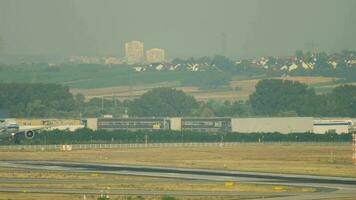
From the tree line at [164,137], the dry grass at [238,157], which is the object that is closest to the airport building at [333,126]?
the tree line at [164,137]

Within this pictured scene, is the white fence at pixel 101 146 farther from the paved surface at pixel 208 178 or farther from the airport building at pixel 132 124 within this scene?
the airport building at pixel 132 124

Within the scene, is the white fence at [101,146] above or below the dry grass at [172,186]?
above

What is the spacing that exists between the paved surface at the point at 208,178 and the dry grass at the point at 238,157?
4831mm

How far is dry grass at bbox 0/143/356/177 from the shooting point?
314 ft

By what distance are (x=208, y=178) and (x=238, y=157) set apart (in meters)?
30.0

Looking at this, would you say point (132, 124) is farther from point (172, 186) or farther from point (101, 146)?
point (172, 186)

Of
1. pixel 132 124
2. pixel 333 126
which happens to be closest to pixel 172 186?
pixel 333 126

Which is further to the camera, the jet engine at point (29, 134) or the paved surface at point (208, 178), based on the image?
the jet engine at point (29, 134)

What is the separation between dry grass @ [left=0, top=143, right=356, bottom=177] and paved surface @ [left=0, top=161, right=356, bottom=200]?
4.83 meters

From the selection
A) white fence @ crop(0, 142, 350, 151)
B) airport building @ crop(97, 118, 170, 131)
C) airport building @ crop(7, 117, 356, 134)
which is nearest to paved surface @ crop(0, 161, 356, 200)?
white fence @ crop(0, 142, 350, 151)

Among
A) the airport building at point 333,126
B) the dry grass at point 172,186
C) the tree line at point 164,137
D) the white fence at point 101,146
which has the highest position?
the airport building at point 333,126

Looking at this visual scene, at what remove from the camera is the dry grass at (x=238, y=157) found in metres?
95.8

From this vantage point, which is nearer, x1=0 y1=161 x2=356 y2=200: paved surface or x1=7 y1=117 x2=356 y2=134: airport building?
x1=0 y1=161 x2=356 y2=200: paved surface

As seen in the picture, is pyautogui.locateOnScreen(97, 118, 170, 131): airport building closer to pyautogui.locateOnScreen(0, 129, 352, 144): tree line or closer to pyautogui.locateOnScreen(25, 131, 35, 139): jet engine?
pyautogui.locateOnScreen(0, 129, 352, 144): tree line
